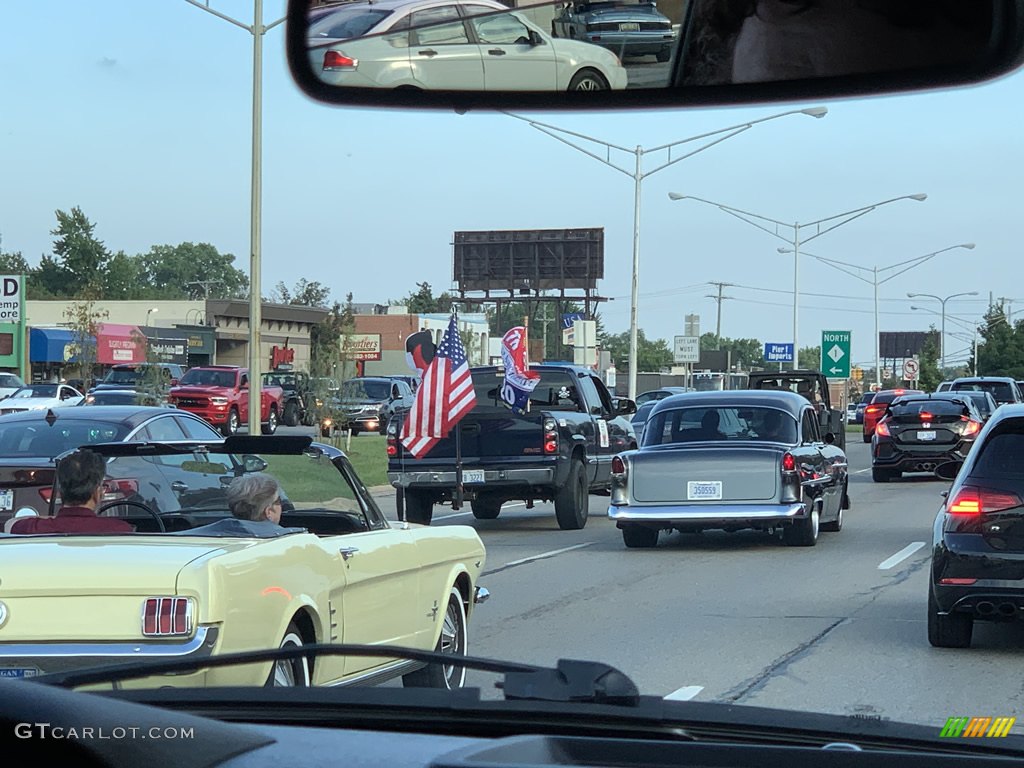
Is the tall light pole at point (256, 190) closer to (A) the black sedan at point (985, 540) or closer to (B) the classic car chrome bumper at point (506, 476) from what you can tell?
(B) the classic car chrome bumper at point (506, 476)

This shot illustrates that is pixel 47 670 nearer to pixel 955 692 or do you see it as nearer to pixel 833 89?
pixel 833 89

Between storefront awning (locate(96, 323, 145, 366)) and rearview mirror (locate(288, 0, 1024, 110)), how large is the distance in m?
67.7

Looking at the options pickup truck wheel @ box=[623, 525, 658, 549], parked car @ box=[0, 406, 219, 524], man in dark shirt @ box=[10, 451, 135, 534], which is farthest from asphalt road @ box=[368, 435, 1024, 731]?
parked car @ box=[0, 406, 219, 524]

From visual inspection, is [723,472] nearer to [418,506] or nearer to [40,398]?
[418,506]

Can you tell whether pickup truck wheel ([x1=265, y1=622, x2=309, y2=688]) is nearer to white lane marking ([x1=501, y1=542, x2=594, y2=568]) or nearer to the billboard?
white lane marking ([x1=501, y1=542, x2=594, y2=568])

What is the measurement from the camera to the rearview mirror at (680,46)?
264 centimetres

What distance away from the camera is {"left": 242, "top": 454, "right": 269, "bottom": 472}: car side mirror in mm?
8125

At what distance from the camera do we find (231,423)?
47250 millimetres

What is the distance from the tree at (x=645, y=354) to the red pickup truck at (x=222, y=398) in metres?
92.2

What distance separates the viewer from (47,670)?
5770mm

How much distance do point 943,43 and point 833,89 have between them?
237mm
